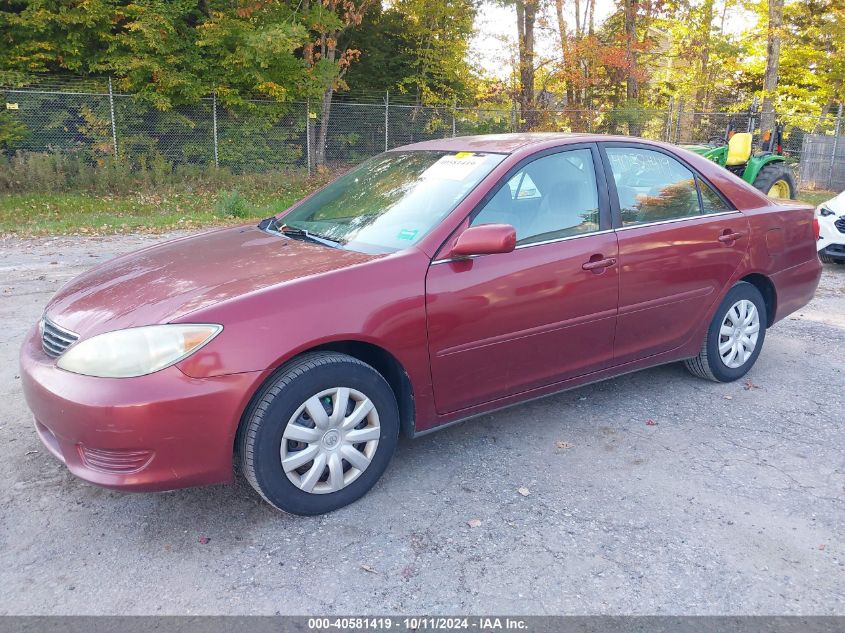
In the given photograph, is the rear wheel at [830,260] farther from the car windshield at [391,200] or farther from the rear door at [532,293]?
the car windshield at [391,200]

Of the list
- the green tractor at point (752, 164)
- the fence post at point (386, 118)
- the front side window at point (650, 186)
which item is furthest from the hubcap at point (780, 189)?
the fence post at point (386, 118)

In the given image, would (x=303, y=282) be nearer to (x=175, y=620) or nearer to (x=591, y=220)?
(x=175, y=620)

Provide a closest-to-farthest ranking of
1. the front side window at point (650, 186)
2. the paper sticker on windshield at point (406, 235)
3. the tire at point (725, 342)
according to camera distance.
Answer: the paper sticker on windshield at point (406, 235)
the front side window at point (650, 186)
the tire at point (725, 342)

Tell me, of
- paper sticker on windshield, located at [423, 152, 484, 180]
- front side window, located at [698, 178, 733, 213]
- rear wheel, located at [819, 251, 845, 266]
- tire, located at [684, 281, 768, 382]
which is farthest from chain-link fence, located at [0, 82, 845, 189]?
paper sticker on windshield, located at [423, 152, 484, 180]

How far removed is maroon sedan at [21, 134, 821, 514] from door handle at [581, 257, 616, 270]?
0.01 meters

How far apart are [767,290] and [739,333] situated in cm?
41

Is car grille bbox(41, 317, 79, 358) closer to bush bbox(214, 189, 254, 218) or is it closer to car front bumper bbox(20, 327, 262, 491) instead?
car front bumper bbox(20, 327, 262, 491)

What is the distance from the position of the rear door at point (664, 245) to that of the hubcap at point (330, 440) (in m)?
1.68

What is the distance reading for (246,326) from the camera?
9.43 feet

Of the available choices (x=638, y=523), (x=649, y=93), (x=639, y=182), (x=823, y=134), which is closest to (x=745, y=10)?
(x=649, y=93)

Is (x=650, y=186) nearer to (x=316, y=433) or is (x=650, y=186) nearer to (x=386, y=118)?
(x=316, y=433)

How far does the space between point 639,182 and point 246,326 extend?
8.42 feet

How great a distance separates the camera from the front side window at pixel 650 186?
413cm

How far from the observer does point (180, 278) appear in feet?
10.9
